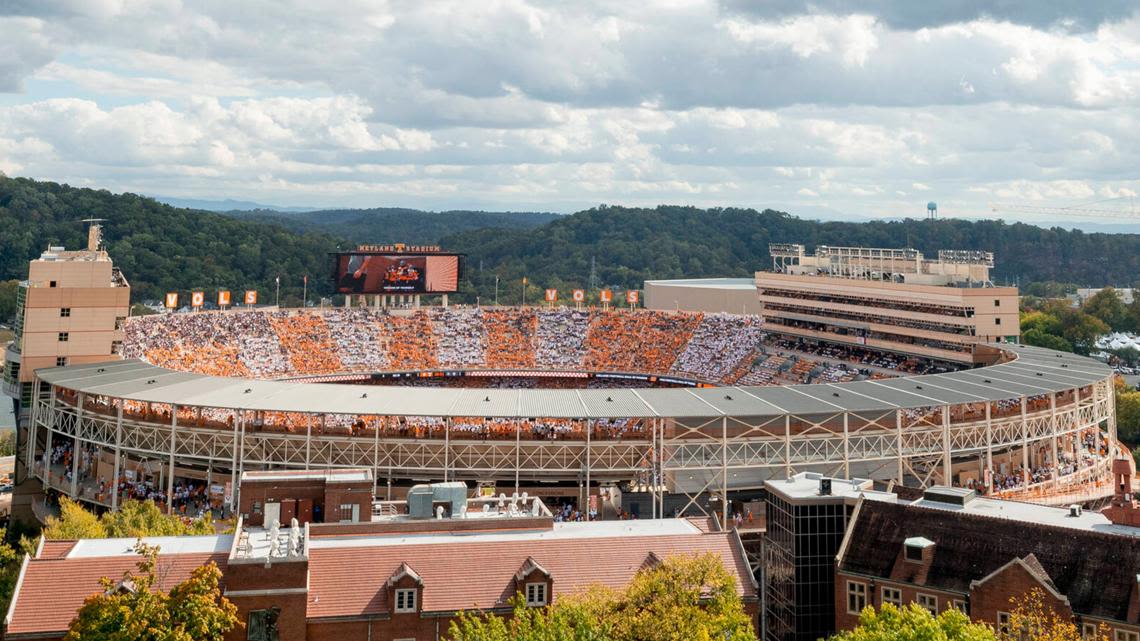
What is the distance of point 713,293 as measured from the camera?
139000 millimetres

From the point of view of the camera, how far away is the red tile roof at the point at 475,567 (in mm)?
29047

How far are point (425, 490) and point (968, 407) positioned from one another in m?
40.0

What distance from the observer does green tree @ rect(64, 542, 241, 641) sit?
2358 centimetres

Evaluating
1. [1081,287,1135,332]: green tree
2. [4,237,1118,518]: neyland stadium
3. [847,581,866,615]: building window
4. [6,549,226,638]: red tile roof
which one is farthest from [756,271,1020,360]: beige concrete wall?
[1081,287,1135,332]: green tree

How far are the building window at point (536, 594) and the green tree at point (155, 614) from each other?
8.76 metres

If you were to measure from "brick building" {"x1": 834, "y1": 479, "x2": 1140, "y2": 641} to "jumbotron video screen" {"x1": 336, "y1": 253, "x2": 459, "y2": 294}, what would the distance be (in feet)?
266

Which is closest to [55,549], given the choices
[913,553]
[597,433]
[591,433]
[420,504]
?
Result: [420,504]

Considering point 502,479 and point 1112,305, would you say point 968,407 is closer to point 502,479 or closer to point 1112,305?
point 502,479

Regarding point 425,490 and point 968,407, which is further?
point 968,407

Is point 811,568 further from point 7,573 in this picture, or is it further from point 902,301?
point 902,301

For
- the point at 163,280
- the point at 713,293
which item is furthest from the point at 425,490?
the point at 163,280

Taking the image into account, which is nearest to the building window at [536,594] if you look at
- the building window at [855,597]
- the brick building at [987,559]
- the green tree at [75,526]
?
the brick building at [987,559]

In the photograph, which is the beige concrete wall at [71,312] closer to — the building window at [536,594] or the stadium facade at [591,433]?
the stadium facade at [591,433]

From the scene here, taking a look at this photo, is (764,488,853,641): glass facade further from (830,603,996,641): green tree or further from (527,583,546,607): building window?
(527,583,546,607): building window
